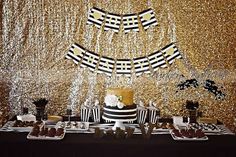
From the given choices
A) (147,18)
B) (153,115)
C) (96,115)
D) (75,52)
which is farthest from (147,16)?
(96,115)

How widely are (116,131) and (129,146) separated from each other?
197 mm

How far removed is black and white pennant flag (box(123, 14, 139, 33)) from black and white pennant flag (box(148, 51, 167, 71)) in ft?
0.98

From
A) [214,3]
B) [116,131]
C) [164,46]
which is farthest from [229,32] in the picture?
[116,131]

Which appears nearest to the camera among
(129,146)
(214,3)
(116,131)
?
(129,146)

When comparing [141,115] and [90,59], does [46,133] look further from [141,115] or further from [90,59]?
[90,59]

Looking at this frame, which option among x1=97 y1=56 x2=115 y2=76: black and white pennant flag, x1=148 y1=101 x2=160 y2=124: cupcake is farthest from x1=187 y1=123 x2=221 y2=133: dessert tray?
x1=97 y1=56 x2=115 y2=76: black and white pennant flag

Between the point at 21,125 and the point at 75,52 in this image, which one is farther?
the point at 75,52

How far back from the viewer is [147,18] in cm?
354

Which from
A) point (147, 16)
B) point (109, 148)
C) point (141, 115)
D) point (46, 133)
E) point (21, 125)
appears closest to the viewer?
point (109, 148)

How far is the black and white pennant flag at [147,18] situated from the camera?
139 inches

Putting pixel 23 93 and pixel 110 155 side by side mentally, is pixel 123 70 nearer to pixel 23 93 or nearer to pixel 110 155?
pixel 23 93

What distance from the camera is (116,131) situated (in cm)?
266

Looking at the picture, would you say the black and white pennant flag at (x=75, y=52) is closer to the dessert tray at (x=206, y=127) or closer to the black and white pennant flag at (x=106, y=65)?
the black and white pennant flag at (x=106, y=65)

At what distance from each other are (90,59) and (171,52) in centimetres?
76
